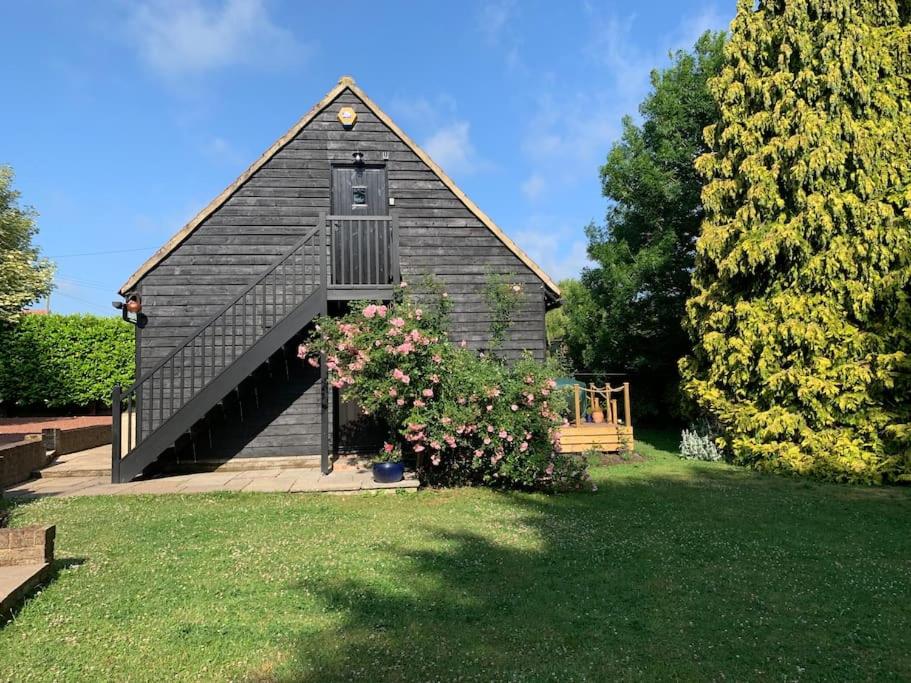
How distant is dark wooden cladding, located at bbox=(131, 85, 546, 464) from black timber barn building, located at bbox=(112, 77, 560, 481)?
0.8 inches

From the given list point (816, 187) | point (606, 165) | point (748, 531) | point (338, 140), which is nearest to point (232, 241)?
point (338, 140)

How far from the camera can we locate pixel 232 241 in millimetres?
10312

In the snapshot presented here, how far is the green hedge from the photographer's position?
55.7 feet

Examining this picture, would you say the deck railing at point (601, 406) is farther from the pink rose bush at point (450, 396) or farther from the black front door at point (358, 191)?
the black front door at point (358, 191)

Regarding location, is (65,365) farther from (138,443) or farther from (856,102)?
(856,102)

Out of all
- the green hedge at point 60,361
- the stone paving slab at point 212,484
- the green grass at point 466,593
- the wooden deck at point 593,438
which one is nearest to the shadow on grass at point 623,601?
the green grass at point 466,593

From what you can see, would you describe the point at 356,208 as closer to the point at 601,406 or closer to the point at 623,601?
the point at 601,406

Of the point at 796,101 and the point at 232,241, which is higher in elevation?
the point at 796,101

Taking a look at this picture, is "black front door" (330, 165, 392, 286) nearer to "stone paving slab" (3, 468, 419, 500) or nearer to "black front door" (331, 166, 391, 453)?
"black front door" (331, 166, 391, 453)

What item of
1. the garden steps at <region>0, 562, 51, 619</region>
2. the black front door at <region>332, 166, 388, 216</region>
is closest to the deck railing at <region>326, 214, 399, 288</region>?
the black front door at <region>332, 166, 388, 216</region>

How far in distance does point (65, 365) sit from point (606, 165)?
18878 mm

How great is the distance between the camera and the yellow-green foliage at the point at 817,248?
959 centimetres

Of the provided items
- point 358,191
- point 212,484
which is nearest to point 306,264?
point 358,191

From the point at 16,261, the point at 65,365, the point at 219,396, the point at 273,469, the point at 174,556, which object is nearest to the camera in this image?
the point at 174,556
